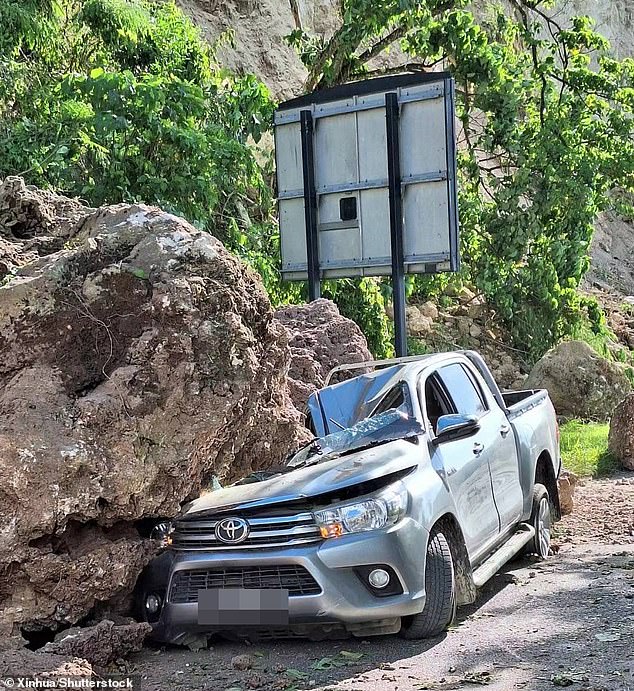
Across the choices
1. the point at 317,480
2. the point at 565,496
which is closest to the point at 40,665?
the point at 317,480

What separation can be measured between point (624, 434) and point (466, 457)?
6.01 metres

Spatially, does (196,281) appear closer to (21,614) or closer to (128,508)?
(128,508)

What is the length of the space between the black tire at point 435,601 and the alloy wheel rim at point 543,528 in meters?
2.18

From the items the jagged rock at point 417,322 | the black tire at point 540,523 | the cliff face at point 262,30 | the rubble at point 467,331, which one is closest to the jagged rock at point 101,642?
the black tire at point 540,523

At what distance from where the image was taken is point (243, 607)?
5.16 meters

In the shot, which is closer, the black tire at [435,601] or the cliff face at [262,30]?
the black tire at [435,601]

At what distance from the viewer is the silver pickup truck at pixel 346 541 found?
202 inches

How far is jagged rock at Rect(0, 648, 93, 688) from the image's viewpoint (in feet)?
15.0

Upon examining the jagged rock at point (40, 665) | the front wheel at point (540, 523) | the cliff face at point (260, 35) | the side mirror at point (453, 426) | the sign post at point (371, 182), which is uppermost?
the cliff face at point (260, 35)

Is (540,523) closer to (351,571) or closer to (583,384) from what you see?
(351,571)

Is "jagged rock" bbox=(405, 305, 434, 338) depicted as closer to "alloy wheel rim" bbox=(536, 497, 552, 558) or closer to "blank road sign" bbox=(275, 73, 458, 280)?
"blank road sign" bbox=(275, 73, 458, 280)

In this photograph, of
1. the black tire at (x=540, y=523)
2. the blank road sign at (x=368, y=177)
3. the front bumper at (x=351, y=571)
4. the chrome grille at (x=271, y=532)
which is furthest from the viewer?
the blank road sign at (x=368, y=177)

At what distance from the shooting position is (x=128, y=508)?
216 inches

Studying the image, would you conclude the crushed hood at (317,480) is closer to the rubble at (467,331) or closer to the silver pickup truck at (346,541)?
the silver pickup truck at (346,541)
